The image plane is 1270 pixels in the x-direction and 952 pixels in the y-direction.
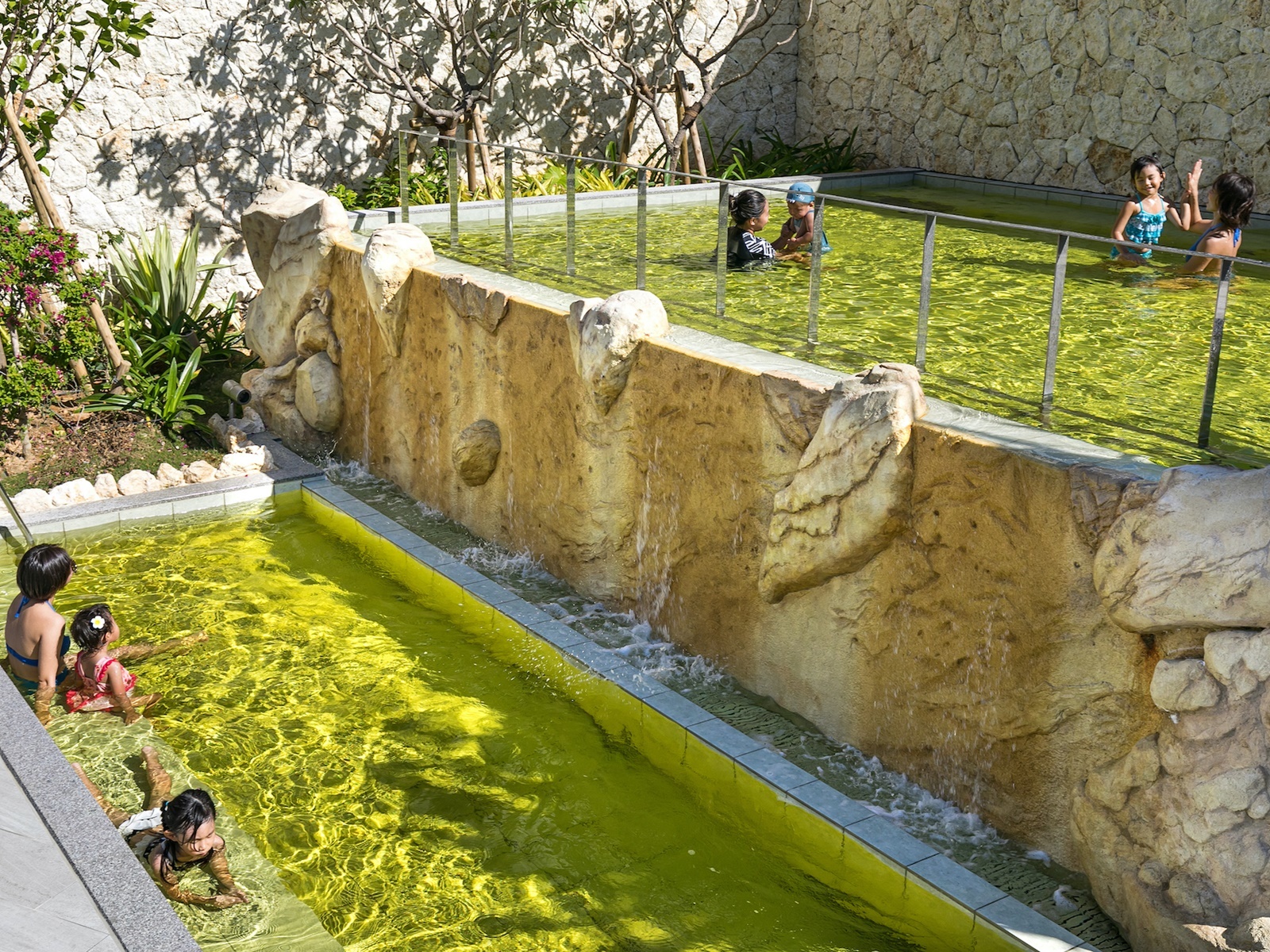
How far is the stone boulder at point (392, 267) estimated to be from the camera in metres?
9.98

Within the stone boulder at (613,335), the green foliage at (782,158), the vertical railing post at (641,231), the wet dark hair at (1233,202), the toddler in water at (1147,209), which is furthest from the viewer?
the green foliage at (782,158)

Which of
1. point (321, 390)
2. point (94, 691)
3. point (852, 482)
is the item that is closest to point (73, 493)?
point (321, 390)

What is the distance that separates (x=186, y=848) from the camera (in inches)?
215

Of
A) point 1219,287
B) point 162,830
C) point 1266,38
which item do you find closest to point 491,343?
point 162,830

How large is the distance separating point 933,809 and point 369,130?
11.2 m

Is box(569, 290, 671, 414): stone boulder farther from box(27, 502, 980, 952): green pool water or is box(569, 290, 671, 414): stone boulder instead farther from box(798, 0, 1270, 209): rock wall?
box(798, 0, 1270, 209): rock wall

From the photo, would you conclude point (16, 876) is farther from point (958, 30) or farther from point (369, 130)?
point (958, 30)

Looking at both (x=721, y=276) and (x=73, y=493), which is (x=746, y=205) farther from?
(x=73, y=493)

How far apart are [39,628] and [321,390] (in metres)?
4.77

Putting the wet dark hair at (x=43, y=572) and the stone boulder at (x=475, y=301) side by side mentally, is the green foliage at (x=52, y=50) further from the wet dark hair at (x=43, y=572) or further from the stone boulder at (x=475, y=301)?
the wet dark hair at (x=43, y=572)

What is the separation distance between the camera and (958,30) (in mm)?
14867

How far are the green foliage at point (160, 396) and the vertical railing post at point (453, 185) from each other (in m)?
2.92

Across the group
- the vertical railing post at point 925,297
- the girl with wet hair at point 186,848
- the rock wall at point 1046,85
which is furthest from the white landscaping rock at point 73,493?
the rock wall at point 1046,85

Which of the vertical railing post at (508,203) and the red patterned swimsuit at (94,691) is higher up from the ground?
the vertical railing post at (508,203)
